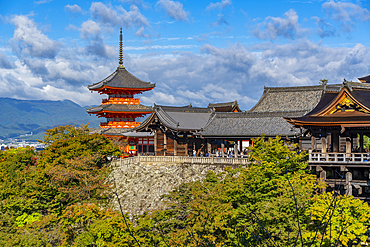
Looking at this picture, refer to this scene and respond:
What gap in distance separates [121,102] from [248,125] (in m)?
24.7

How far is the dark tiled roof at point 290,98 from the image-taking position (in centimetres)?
4845

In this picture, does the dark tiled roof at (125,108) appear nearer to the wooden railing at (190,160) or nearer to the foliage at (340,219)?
the wooden railing at (190,160)

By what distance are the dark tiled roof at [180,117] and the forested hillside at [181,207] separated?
22.9ft

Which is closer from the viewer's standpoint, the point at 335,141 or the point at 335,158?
the point at 335,158

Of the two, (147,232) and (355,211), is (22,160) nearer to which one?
(147,232)

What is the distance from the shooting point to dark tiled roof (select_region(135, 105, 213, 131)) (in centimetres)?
4392

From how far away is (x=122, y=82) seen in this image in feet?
→ 192

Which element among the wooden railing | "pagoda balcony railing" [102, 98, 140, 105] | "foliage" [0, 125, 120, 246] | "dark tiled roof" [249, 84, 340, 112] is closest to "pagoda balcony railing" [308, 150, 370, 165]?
the wooden railing

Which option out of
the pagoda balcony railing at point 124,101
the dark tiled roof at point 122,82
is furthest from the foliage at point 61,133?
the pagoda balcony railing at point 124,101

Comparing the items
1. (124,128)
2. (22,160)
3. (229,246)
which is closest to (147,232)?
(229,246)

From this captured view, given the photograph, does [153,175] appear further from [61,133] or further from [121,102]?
[121,102]

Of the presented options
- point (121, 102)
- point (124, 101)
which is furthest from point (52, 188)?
point (124, 101)

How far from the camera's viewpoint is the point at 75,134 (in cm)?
4378

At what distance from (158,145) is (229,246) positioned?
22.6m
